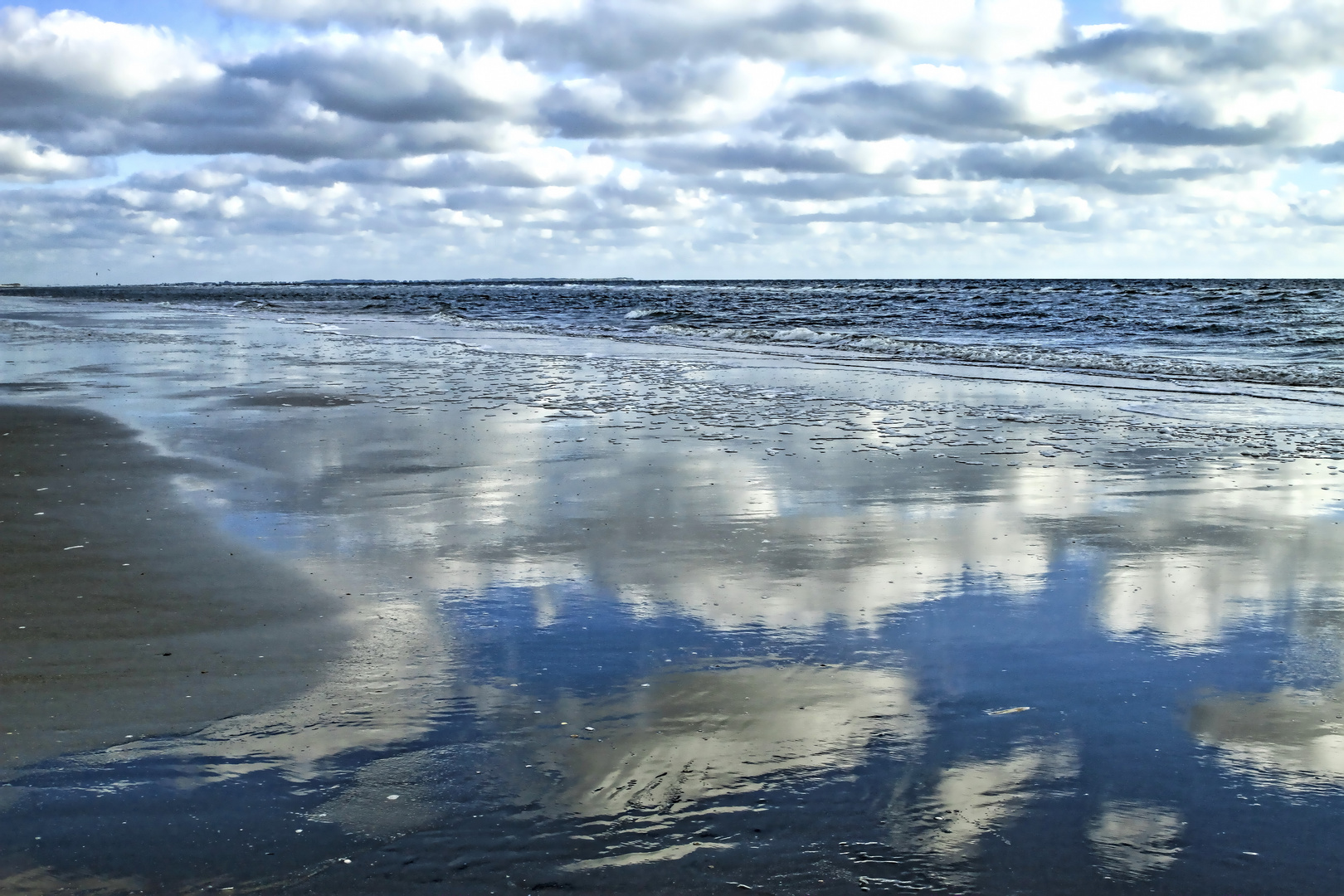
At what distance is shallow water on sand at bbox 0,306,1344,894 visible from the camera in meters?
3.10

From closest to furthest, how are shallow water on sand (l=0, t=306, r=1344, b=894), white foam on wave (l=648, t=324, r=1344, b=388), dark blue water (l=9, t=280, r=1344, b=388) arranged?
shallow water on sand (l=0, t=306, r=1344, b=894), white foam on wave (l=648, t=324, r=1344, b=388), dark blue water (l=9, t=280, r=1344, b=388)

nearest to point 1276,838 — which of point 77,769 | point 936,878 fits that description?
point 936,878

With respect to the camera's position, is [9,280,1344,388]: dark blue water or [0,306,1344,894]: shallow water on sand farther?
[9,280,1344,388]: dark blue water

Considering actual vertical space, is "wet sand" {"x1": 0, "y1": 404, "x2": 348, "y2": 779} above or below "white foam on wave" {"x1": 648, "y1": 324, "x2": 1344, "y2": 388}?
below

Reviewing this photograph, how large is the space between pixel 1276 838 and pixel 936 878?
3.46ft

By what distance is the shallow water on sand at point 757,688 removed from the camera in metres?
3.10

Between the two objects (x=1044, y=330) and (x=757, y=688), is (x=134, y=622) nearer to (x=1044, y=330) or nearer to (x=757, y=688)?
(x=757, y=688)

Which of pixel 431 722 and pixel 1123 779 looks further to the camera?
pixel 431 722

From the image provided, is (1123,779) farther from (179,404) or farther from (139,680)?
(179,404)

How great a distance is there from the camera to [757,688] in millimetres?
4312

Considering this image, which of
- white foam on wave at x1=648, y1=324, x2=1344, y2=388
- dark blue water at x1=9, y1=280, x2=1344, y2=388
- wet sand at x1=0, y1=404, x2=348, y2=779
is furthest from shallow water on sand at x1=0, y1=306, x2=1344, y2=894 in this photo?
dark blue water at x1=9, y1=280, x2=1344, y2=388

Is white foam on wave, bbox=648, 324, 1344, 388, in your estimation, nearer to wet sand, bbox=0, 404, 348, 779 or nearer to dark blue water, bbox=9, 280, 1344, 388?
dark blue water, bbox=9, 280, 1344, 388

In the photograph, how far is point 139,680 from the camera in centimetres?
438

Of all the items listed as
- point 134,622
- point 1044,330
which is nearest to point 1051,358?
point 1044,330
